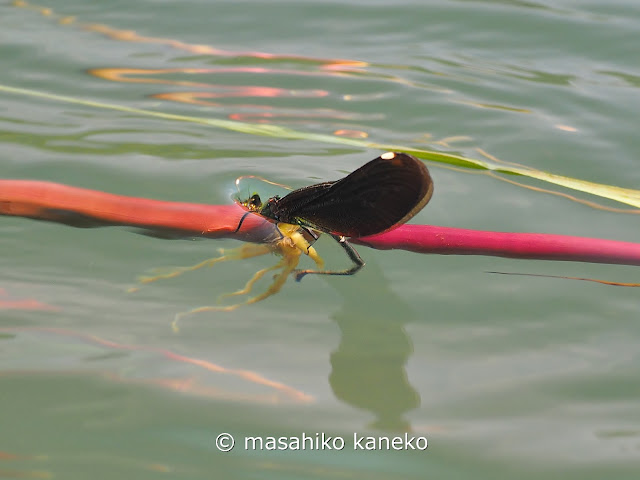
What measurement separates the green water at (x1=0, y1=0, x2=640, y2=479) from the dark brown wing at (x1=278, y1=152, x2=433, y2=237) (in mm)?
264

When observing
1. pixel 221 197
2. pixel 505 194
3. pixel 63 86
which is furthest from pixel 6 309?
pixel 63 86

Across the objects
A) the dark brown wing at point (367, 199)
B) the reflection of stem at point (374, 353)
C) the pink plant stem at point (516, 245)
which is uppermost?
the dark brown wing at point (367, 199)

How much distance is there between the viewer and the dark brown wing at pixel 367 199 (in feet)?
5.03

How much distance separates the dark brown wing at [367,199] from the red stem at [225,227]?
6.9 inches

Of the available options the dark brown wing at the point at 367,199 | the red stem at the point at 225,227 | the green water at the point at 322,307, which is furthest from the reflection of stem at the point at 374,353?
the dark brown wing at the point at 367,199

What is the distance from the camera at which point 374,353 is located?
174 centimetres

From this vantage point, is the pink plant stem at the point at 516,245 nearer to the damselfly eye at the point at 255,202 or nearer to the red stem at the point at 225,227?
the red stem at the point at 225,227

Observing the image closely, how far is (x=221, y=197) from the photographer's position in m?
2.45

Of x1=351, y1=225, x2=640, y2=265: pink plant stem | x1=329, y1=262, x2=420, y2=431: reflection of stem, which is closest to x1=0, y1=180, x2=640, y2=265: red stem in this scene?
x1=351, y1=225, x2=640, y2=265: pink plant stem

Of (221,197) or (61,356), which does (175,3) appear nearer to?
(221,197)

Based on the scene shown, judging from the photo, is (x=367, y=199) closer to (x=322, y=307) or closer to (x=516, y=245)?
(x=322, y=307)

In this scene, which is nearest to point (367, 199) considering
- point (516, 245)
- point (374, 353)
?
point (374, 353)

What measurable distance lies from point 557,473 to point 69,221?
150cm

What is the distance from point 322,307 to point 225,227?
37cm
